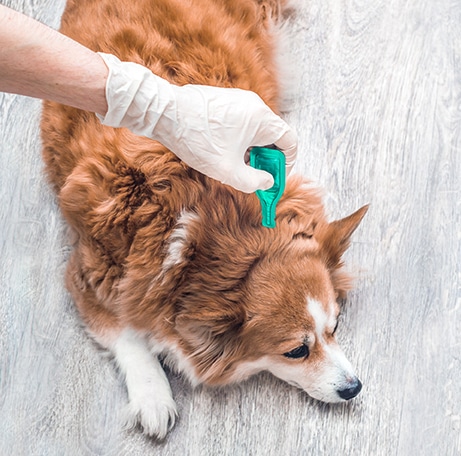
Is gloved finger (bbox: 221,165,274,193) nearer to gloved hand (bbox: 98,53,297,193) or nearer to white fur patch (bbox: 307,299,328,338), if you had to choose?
gloved hand (bbox: 98,53,297,193)

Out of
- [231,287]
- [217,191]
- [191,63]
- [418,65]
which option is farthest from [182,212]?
[418,65]

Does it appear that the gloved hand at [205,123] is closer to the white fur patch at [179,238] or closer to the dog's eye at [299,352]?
the white fur patch at [179,238]

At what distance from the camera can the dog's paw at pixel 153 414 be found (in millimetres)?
2361

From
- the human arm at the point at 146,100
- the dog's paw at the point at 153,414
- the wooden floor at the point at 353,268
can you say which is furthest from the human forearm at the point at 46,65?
the dog's paw at the point at 153,414

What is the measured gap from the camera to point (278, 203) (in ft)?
6.91

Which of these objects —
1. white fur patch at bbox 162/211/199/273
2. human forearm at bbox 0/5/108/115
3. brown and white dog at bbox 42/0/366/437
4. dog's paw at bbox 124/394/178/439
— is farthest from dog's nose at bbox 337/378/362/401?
human forearm at bbox 0/5/108/115

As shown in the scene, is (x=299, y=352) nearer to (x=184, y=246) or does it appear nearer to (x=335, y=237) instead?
(x=335, y=237)

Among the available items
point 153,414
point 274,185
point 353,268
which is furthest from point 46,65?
point 353,268

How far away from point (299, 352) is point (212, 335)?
1.07 feet

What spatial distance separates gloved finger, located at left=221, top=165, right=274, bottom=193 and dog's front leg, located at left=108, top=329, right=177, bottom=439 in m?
0.79

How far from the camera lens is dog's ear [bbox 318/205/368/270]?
2.14 meters

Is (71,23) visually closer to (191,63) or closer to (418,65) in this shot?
(191,63)

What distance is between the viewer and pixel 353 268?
8.51ft

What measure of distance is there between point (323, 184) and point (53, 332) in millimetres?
1295
